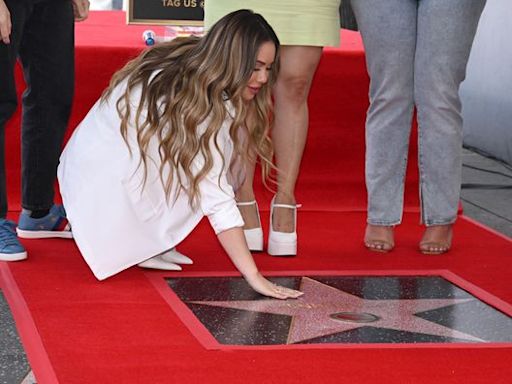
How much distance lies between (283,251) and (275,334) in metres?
0.84

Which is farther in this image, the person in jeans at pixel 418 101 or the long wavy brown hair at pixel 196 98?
the person in jeans at pixel 418 101

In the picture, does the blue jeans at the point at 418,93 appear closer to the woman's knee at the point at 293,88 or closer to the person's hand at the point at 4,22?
the woman's knee at the point at 293,88

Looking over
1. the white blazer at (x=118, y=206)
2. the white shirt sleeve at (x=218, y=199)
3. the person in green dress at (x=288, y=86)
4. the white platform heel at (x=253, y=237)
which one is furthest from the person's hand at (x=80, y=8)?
the white shirt sleeve at (x=218, y=199)

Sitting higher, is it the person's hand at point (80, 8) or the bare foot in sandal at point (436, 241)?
the person's hand at point (80, 8)

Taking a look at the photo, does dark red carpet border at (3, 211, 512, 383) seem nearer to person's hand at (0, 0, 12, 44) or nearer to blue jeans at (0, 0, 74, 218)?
blue jeans at (0, 0, 74, 218)

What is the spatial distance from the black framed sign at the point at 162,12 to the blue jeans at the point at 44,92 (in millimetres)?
1285

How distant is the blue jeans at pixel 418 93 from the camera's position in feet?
11.2

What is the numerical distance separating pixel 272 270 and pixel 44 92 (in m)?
0.90

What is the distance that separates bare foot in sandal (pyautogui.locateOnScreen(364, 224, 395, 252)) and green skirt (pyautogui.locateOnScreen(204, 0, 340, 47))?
611 mm

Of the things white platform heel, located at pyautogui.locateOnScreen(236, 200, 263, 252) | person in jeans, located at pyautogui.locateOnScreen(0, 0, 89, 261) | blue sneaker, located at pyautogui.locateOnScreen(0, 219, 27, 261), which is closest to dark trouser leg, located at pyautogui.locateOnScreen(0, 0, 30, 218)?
person in jeans, located at pyautogui.locateOnScreen(0, 0, 89, 261)

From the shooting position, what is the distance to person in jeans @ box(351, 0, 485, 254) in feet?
11.2

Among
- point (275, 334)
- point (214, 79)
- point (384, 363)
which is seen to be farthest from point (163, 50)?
point (384, 363)

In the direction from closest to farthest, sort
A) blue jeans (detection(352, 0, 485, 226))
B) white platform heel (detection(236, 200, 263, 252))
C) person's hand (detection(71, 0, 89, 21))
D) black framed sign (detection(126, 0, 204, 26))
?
1. blue jeans (detection(352, 0, 485, 226))
2. white platform heel (detection(236, 200, 263, 252))
3. person's hand (detection(71, 0, 89, 21))
4. black framed sign (detection(126, 0, 204, 26))

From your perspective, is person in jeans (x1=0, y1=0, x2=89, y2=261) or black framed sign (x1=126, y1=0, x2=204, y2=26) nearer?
person in jeans (x1=0, y1=0, x2=89, y2=261)
